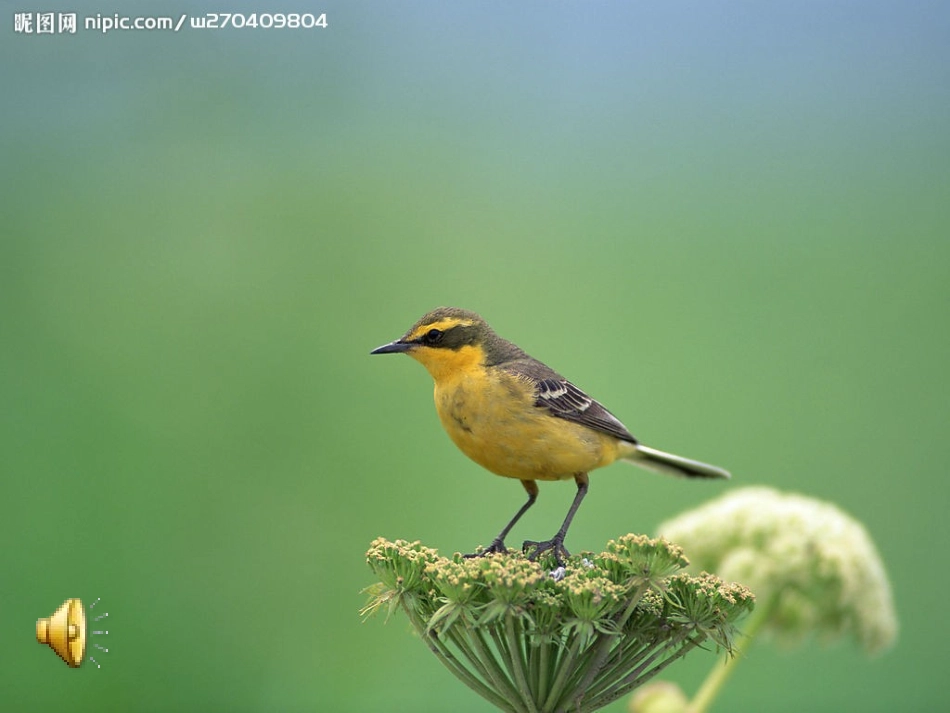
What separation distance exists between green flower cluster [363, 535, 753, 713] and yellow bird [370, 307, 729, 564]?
55cm

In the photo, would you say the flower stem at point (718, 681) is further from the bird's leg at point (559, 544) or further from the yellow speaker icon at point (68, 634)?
the yellow speaker icon at point (68, 634)

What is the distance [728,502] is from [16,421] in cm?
423

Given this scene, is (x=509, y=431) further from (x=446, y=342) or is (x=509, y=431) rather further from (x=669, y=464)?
(x=669, y=464)

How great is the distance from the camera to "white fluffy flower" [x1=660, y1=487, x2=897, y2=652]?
357 cm

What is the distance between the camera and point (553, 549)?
293 cm

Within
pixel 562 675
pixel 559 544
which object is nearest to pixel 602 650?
pixel 562 675

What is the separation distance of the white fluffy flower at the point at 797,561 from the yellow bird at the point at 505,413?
1.47 feet

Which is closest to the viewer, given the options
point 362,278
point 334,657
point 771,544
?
point 771,544

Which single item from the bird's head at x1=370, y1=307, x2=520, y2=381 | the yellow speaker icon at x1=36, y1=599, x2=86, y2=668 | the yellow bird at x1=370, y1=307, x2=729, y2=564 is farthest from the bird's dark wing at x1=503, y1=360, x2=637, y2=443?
the yellow speaker icon at x1=36, y1=599, x2=86, y2=668

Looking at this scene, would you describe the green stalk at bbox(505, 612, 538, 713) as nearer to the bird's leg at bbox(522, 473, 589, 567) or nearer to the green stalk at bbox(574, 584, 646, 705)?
the green stalk at bbox(574, 584, 646, 705)

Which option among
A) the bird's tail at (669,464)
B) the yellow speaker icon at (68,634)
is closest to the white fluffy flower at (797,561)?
the bird's tail at (669,464)

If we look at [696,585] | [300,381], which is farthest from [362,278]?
[696,585]

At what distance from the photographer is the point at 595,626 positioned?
2.23 metres

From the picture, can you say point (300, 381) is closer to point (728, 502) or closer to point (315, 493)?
point (315, 493)
